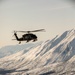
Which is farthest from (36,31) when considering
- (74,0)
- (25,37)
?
(74,0)

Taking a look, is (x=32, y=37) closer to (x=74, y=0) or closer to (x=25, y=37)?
(x=25, y=37)

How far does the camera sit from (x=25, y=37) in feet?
159

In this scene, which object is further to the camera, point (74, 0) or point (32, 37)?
point (32, 37)

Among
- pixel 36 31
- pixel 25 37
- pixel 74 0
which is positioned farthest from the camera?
pixel 25 37

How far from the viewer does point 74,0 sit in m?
25.0

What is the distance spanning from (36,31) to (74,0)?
15.3 metres

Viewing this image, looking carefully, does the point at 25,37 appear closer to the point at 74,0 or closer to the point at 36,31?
the point at 36,31

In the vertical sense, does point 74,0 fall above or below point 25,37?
below

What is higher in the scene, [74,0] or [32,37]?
[32,37]

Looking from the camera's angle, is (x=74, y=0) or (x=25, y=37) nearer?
(x=74, y=0)

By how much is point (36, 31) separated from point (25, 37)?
9.23 metres

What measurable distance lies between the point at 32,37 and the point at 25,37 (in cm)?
182

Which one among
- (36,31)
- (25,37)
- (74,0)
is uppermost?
(25,37)

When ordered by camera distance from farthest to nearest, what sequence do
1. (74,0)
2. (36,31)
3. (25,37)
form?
(25,37), (36,31), (74,0)
